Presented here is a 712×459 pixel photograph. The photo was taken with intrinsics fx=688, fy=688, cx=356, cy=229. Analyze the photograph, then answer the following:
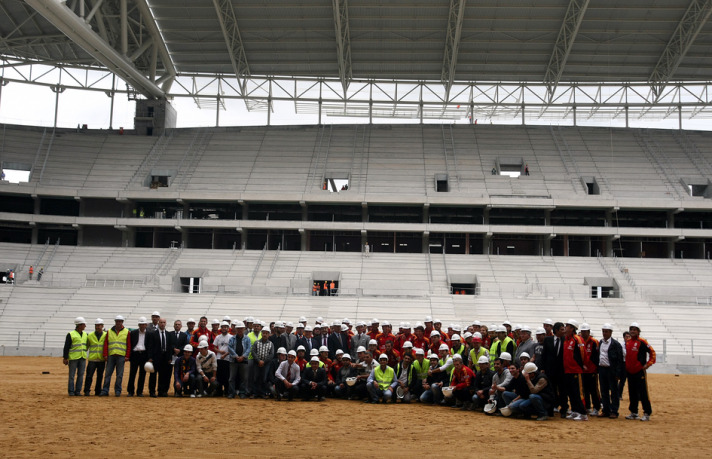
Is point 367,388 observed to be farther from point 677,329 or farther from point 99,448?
point 677,329

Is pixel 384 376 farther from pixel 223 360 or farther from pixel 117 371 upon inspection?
pixel 117 371

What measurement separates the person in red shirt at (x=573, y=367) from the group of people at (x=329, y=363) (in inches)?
4.9

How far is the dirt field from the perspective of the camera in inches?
372

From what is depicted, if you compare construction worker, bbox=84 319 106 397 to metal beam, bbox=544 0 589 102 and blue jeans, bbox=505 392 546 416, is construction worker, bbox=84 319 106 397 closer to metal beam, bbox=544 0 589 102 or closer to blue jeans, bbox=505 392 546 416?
blue jeans, bbox=505 392 546 416

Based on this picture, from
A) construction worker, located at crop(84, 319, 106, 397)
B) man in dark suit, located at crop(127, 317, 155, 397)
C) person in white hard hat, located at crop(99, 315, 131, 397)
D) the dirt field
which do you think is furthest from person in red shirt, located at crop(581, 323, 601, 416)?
construction worker, located at crop(84, 319, 106, 397)

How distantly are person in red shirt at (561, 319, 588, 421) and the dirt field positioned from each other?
48cm

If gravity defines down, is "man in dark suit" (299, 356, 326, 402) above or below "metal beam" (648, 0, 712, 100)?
below

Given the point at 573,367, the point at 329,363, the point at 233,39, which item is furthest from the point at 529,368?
the point at 233,39

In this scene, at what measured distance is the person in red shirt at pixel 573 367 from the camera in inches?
521

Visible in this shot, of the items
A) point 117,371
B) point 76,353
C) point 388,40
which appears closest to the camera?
point 76,353

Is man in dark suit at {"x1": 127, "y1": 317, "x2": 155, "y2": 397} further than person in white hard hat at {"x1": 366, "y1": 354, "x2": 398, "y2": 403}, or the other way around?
man in dark suit at {"x1": 127, "y1": 317, "x2": 155, "y2": 397}

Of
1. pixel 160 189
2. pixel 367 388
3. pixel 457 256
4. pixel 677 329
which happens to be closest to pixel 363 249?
pixel 457 256

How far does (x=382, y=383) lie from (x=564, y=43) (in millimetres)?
32507

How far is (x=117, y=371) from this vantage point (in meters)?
15.8
